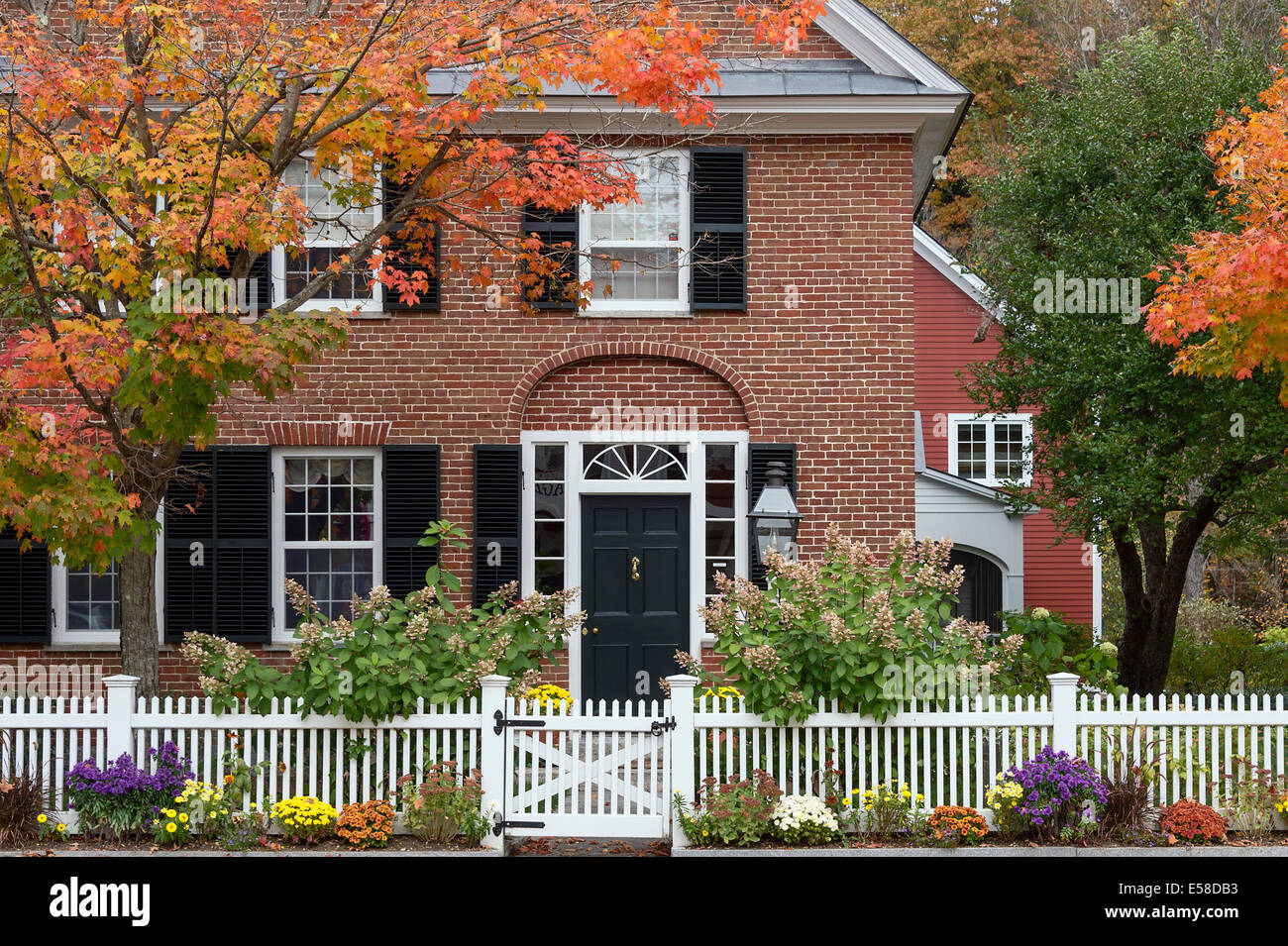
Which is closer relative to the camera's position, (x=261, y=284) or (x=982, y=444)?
(x=261, y=284)

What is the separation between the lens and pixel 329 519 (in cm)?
1291

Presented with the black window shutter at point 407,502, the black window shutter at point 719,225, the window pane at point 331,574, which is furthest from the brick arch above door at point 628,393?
the window pane at point 331,574

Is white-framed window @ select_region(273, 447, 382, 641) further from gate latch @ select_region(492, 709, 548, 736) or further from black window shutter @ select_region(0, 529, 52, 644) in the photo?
gate latch @ select_region(492, 709, 548, 736)

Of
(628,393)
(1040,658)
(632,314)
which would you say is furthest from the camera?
(628,393)

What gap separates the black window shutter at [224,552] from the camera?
41.4 feet

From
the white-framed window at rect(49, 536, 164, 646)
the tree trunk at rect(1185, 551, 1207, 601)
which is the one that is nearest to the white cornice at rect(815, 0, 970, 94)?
the white-framed window at rect(49, 536, 164, 646)

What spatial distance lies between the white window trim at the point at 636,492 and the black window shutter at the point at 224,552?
254 cm

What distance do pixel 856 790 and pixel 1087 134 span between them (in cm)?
836

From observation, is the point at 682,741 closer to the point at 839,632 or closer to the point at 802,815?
the point at 802,815

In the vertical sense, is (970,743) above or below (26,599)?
below

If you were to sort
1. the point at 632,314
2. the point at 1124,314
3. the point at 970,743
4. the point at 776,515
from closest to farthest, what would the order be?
the point at 970,743 < the point at 776,515 < the point at 632,314 < the point at 1124,314

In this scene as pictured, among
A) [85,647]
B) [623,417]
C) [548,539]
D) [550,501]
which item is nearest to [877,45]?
[623,417]

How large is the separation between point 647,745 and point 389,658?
73.8 inches

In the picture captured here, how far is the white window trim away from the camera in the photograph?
12.7 meters
